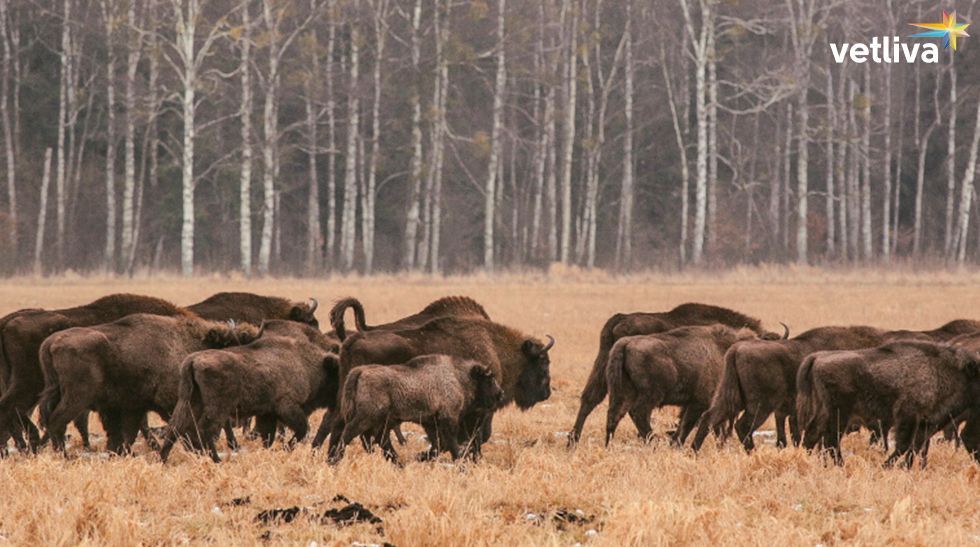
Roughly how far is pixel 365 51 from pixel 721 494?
133 ft

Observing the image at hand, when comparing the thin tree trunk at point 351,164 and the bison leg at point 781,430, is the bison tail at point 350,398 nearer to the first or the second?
the bison leg at point 781,430

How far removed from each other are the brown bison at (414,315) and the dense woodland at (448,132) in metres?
25.8

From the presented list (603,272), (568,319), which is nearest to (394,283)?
(603,272)

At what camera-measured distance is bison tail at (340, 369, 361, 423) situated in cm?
1070

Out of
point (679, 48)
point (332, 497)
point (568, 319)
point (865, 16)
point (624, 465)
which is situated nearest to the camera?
point (332, 497)

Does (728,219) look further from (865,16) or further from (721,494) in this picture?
(721,494)

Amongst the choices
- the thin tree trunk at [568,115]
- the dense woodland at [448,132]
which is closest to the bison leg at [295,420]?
the dense woodland at [448,132]

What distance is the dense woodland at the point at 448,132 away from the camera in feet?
141

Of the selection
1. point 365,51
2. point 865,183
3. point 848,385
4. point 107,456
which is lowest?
point 107,456

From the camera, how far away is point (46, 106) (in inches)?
1911

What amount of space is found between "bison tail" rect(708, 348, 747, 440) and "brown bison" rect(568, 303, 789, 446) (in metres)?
0.91

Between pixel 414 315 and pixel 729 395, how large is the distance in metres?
3.37

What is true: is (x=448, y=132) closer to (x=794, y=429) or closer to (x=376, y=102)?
(x=376, y=102)

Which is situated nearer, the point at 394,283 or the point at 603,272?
the point at 394,283
